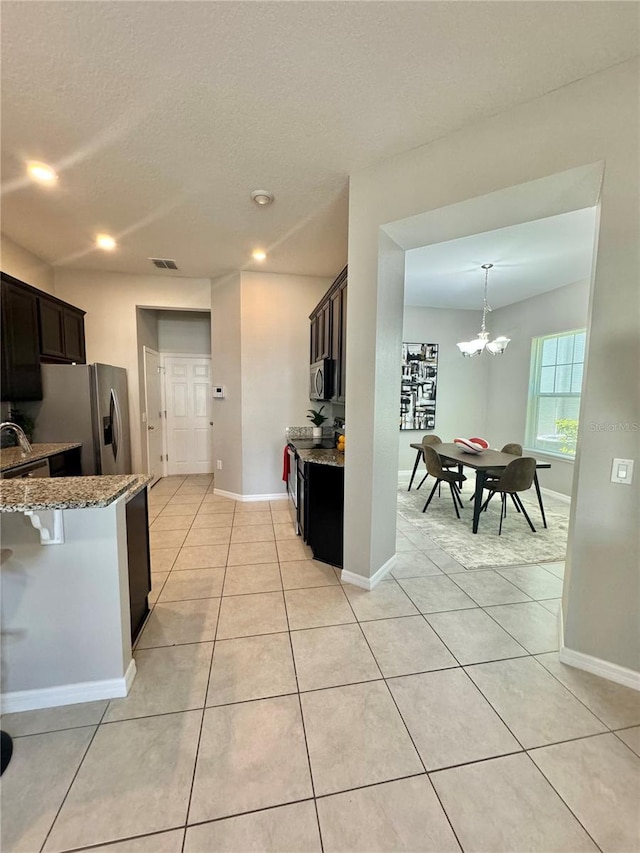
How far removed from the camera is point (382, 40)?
1470mm

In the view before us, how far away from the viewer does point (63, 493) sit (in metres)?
1.44

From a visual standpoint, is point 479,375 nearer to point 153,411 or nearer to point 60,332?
point 153,411

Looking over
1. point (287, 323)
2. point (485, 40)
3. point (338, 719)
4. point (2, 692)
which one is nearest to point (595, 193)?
point (485, 40)

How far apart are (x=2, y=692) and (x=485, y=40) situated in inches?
139

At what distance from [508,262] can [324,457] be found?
128 inches

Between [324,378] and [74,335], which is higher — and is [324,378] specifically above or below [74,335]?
below

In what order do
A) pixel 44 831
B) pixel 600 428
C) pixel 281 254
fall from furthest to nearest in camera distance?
pixel 281 254 < pixel 600 428 < pixel 44 831

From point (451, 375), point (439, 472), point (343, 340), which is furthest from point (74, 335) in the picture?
point (451, 375)

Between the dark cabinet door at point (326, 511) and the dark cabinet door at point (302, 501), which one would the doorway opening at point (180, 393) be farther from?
the dark cabinet door at point (326, 511)

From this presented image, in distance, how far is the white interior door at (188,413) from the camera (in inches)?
225

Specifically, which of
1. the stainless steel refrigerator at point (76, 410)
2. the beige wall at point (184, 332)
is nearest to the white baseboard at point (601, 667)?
the stainless steel refrigerator at point (76, 410)

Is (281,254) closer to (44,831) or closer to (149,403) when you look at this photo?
(149,403)

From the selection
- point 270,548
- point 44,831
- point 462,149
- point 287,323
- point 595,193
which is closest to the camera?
point 44,831

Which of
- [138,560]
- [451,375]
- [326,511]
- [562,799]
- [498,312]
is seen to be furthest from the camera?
[451,375]
